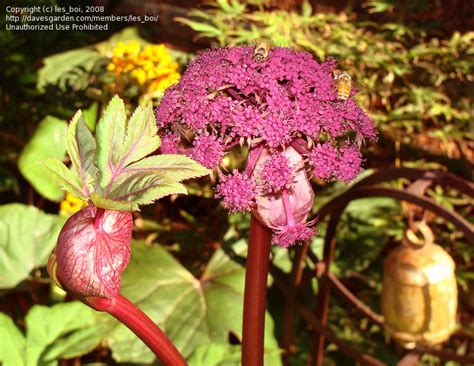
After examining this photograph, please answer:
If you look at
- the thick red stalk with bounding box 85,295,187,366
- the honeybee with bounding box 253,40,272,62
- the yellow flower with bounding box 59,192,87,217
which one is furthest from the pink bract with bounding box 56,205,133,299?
the yellow flower with bounding box 59,192,87,217

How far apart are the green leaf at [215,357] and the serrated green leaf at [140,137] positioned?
1.51 feet

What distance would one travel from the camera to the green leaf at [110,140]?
18.7 inches

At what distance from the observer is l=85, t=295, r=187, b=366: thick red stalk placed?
487 millimetres

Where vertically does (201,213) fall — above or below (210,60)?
below

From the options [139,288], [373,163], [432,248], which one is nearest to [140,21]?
[373,163]

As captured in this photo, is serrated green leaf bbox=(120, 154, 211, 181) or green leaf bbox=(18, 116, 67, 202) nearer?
serrated green leaf bbox=(120, 154, 211, 181)

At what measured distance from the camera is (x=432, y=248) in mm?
1006

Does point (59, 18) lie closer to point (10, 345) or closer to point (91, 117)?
point (91, 117)

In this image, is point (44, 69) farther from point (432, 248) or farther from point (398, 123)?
point (432, 248)

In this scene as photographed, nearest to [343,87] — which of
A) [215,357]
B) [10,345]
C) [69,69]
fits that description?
[215,357]

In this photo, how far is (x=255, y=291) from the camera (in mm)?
537

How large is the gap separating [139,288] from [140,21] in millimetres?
1135

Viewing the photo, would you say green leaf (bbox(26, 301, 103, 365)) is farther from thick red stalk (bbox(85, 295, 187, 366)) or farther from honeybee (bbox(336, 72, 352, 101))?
honeybee (bbox(336, 72, 352, 101))

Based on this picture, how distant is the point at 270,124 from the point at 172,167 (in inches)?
3.0
